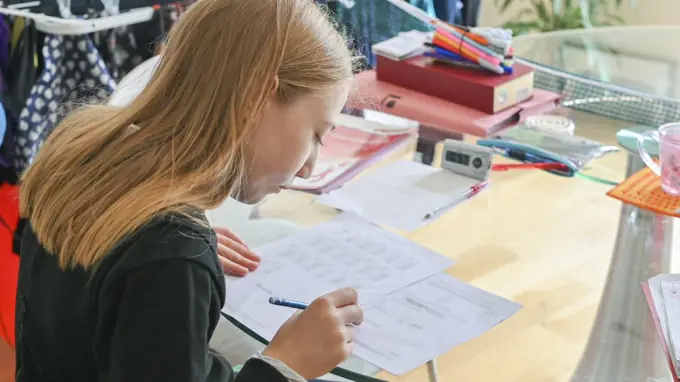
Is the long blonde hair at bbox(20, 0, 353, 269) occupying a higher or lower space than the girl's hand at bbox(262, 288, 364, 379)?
higher

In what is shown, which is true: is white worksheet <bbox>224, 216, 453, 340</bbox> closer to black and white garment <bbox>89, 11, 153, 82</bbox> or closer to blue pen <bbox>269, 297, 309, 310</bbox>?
blue pen <bbox>269, 297, 309, 310</bbox>

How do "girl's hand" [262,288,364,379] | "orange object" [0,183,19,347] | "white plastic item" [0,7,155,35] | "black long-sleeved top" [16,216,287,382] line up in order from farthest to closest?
"white plastic item" [0,7,155,35]
"orange object" [0,183,19,347]
"girl's hand" [262,288,364,379]
"black long-sleeved top" [16,216,287,382]

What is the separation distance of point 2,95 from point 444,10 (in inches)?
54.8

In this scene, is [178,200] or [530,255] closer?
[178,200]

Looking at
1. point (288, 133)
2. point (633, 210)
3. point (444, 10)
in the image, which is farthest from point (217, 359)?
point (444, 10)

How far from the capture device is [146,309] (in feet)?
2.66

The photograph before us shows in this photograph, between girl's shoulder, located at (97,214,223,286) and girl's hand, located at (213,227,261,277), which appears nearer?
girl's shoulder, located at (97,214,223,286)

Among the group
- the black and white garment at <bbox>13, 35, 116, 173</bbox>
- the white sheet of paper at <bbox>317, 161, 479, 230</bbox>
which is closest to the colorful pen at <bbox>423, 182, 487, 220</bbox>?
the white sheet of paper at <bbox>317, 161, 479, 230</bbox>

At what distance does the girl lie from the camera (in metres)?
0.83

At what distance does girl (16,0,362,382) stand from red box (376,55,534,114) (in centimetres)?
67

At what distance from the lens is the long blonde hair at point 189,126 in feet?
2.93

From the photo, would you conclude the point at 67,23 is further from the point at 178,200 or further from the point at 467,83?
the point at 178,200

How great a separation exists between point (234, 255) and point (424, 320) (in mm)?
293

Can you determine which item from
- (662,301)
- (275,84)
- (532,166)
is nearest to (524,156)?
(532,166)
